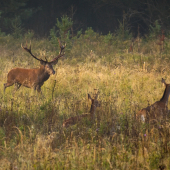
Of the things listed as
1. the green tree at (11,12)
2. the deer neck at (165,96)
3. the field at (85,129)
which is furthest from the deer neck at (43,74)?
the green tree at (11,12)

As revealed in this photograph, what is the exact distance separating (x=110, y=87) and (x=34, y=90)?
1.78 meters

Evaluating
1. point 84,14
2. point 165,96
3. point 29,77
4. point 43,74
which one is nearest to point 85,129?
point 165,96

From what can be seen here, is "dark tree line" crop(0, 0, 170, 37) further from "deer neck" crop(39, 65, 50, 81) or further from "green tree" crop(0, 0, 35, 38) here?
"deer neck" crop(39, 65, 50, 81)

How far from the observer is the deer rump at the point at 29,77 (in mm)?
7492

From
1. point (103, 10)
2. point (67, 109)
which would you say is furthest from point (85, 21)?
point (67, 109)

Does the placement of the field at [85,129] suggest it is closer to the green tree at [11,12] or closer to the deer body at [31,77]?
the deer body at [31,77]

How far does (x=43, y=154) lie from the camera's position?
11.6 feet

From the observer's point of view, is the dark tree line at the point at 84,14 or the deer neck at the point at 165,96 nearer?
the deer neck at the point at 165,96

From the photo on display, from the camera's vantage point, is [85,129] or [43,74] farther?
[43,74]

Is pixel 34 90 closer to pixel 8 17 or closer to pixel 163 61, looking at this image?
pixel 163 61

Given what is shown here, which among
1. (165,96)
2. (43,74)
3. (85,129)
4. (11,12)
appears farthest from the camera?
(11,12)

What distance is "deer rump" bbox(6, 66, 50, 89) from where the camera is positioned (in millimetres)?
7492

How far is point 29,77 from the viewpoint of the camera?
7.57 m

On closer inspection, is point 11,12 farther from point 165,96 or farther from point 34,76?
point 165,96
